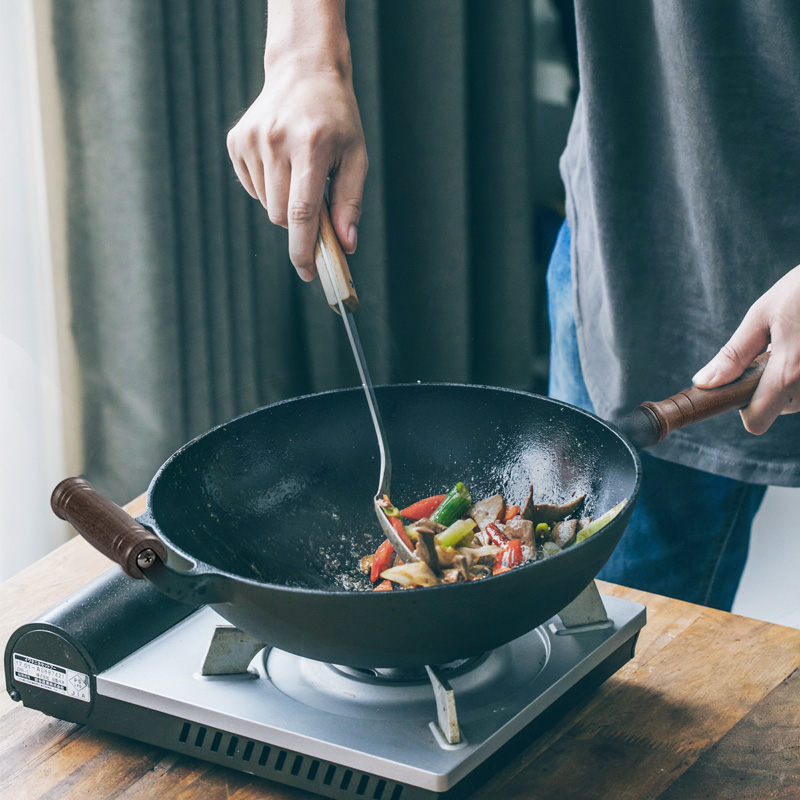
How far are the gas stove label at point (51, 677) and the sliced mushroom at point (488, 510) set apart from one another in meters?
0.39

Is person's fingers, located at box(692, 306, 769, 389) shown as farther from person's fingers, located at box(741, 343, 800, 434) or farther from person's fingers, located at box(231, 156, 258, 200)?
person's fingers, located at box(231, 156, 258, 200)

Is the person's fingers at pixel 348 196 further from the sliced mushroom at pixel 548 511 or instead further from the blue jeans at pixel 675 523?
the blue jeans at pixel 675 523

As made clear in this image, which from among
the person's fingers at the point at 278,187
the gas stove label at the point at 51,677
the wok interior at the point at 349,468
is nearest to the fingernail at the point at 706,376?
the wok interior at the point at 349,468

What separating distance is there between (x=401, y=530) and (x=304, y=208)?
0.33 metres

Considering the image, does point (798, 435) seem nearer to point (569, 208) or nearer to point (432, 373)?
point (569, 208)

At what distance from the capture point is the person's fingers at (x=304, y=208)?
93cm

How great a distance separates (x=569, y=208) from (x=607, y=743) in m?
0.82

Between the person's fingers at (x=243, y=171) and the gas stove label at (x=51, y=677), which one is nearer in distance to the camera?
the gas stove label at (x=51, y=677)

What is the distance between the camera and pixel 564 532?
2.78 feet

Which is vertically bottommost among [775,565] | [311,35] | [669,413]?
[775,565]

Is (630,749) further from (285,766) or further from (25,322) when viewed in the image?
(25,322)

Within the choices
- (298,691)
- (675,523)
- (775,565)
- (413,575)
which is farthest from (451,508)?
(775,565)

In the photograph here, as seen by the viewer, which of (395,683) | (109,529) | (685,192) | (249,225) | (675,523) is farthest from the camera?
(249,225)

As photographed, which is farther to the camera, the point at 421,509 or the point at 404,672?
the point at 421,509
